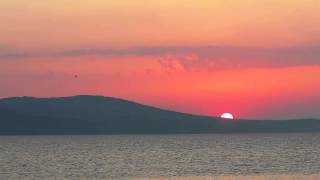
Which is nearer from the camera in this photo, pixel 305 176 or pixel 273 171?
pixel 305 176

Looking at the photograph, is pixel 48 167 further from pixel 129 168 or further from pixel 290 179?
pixel 290 179

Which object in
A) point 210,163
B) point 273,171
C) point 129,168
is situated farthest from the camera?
point 210,163

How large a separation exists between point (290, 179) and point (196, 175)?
17.3 m

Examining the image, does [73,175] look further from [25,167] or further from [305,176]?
[305,176]

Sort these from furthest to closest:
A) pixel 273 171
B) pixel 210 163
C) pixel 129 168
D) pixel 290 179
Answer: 1. pixel 210 163
2. pixel 129 168
3. pixel 273 171
4. pixel 290 179

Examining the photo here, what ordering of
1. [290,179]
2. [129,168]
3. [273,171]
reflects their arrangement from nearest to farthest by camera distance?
1. [290,179]
2. [273,171]
3. [129,168]

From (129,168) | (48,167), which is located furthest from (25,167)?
(129,168)

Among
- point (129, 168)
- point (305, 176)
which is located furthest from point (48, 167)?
point (305, 176)

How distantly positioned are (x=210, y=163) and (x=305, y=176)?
4275 centimetres

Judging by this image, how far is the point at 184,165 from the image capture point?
476 ft

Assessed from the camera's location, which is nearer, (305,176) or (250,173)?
(305,176)

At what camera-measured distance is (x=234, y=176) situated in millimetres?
113625

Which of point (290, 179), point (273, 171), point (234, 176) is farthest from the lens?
point (273, 171)

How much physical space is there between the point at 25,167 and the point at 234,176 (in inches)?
1950
